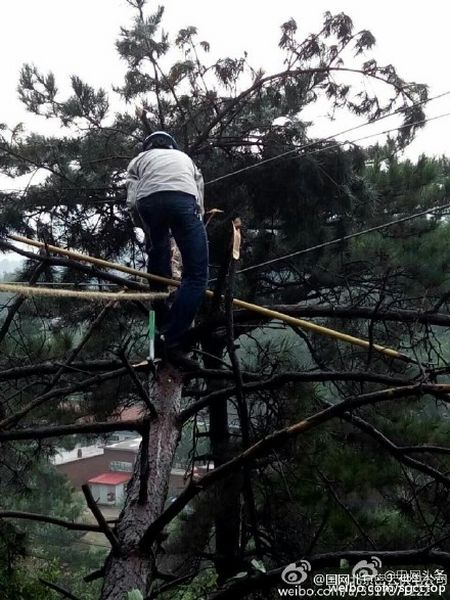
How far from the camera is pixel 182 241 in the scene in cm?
284

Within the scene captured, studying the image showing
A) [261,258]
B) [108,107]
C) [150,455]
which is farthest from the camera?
[261,258]

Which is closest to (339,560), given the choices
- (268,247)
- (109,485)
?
(268,247)

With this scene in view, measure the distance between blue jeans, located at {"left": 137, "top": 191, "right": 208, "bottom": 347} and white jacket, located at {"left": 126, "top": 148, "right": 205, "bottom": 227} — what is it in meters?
0.03

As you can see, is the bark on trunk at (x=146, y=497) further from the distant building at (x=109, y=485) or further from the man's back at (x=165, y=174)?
the distant building at (x=109, y=485)

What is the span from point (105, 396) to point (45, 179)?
2050 mm

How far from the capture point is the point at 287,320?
2902mm

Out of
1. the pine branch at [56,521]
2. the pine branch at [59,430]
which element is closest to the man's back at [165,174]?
the pine branch at [59,430]

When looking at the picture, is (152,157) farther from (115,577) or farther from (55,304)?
(55,304)

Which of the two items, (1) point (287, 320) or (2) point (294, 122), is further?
(2) point (294, 122)

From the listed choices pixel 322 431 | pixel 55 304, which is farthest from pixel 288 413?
pixel 55 304

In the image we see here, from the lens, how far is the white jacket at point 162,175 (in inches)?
112

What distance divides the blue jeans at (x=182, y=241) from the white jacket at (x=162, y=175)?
3cm

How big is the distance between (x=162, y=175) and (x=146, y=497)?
1.51 meters

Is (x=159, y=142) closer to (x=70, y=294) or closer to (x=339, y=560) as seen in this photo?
(x=70, y=294)
